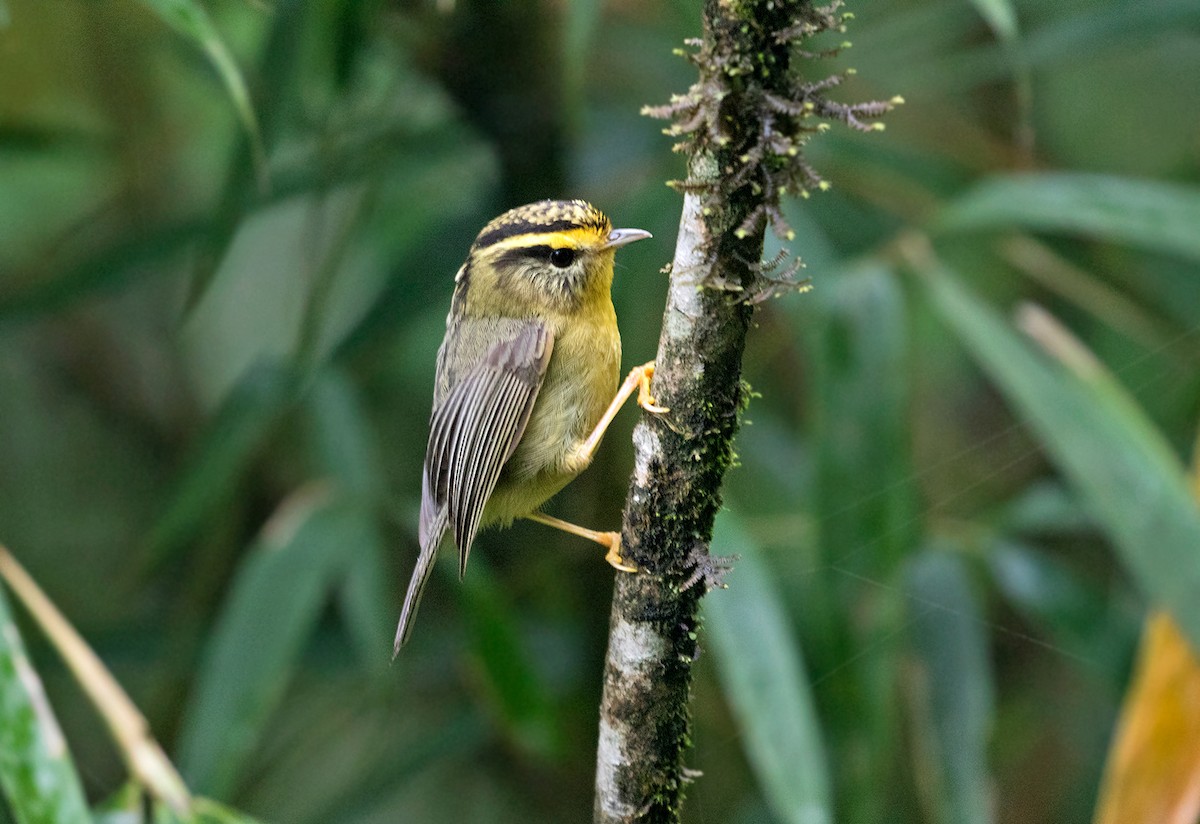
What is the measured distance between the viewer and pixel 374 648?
2764mm

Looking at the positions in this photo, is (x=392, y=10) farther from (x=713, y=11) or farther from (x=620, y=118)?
(x=713, y=11)

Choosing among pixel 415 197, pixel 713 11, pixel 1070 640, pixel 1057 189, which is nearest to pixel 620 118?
pixel 415 197

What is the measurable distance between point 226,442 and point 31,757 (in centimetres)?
108

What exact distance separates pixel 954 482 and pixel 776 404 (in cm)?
58

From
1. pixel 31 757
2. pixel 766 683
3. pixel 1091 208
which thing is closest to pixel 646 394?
pixel 766 683

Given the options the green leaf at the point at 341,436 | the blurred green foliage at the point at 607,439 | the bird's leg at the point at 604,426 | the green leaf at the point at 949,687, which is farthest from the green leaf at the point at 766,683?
the green leaf at the point at 341,436

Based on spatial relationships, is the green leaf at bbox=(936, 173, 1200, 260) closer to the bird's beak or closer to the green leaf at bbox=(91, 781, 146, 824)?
the bird's beak

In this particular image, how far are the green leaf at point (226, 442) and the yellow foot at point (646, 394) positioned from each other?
1.28 m

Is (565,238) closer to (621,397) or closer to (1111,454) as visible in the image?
(621,397)

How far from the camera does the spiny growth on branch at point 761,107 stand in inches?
40.5

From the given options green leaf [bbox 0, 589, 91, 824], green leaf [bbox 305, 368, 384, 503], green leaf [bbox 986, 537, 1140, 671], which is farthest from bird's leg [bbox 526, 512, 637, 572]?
green leaf [bbox 986, 537, 1140, 671]

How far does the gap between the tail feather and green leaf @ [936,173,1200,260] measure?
1.38 m

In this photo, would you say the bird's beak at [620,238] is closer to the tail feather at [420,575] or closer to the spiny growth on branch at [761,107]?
the tail feather at [420,575]

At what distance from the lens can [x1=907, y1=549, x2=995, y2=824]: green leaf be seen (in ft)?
8.13
